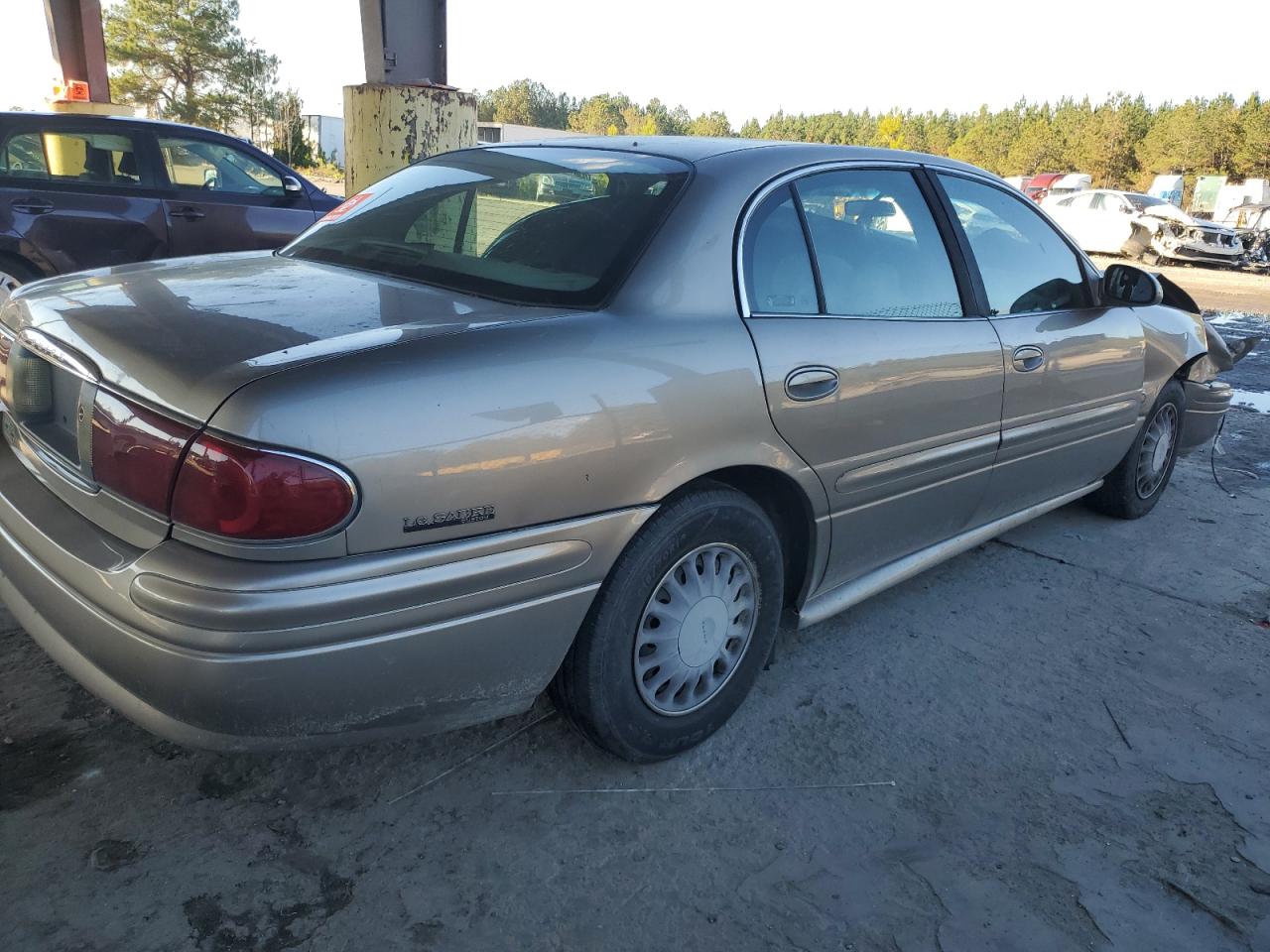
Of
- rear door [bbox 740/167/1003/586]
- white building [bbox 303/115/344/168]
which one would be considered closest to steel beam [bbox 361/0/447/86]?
rear door [bbox 740/167/1003/586]

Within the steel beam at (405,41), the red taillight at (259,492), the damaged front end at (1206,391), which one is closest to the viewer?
the red taillight at (259,492)

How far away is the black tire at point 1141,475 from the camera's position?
4371mm

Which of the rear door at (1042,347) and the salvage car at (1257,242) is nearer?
the rear door at (1042,347)

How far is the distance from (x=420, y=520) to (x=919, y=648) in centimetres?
200

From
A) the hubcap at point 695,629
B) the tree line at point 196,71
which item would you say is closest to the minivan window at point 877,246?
→ the hubcap at point 695,629

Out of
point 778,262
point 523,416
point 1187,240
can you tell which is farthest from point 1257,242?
point 523,416

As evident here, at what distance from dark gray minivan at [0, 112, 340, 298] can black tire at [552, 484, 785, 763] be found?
5561 mm

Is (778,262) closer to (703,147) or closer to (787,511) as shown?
(703,147)

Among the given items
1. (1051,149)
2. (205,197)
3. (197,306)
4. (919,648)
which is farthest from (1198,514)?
(1051,149)

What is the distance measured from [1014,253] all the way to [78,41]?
17.9m

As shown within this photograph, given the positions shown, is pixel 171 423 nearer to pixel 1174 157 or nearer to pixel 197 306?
pixel 197 306

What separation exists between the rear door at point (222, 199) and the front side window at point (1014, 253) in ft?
17.7

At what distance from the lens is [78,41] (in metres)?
16.3

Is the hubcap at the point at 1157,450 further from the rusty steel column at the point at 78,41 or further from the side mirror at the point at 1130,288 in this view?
the rusty steel column at the point at 78,41
